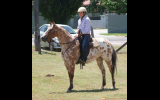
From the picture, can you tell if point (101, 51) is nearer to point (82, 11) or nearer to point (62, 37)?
point (62, 37)

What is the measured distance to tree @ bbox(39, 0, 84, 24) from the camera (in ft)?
125

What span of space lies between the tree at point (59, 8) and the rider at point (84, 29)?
85.8 ft

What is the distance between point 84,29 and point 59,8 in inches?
1058

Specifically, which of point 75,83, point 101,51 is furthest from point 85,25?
point 75,83

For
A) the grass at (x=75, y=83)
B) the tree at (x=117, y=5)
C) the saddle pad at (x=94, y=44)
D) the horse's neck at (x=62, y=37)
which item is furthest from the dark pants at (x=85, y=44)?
the tree at (x=117, y=5)

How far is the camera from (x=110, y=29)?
4872 cm

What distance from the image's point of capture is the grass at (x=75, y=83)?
10547mm

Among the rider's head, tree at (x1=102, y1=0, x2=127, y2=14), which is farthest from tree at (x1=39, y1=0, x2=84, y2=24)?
the rider's head

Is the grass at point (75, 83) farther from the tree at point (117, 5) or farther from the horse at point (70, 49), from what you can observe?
the tree at point (117, 5)

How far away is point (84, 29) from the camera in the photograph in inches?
457

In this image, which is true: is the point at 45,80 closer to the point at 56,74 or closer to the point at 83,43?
the point at 56,74

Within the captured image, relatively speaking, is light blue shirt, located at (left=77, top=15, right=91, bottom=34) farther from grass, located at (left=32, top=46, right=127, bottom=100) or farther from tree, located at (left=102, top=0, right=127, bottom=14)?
tree, located at (left=102, top=0, right=127, bottom=14)
